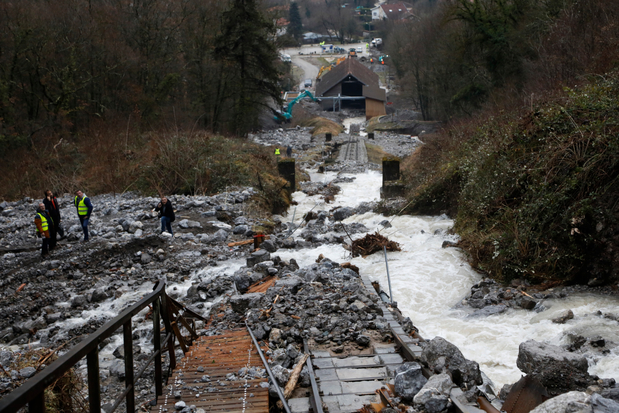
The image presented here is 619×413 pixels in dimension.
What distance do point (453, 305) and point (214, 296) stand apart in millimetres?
4369

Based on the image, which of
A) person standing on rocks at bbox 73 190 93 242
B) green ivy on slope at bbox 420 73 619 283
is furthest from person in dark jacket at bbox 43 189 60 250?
green ivy on slope at bbox 420 73 619 283

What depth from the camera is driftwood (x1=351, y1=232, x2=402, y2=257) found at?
12.0m

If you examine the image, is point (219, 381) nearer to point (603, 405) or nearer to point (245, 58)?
point (603, 405)

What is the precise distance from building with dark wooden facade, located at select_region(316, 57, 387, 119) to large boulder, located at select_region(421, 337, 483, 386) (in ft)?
185

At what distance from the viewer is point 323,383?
461cm

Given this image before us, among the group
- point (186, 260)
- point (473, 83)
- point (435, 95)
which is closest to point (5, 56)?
point (186, 260)

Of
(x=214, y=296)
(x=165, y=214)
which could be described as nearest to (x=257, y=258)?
(x=214, y=296)

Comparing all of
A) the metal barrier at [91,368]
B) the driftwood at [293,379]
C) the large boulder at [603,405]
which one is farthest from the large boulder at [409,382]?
the metal barrier at [91,368]

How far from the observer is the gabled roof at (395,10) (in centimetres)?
12518

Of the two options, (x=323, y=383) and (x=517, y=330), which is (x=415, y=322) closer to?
(x=517, y=330)

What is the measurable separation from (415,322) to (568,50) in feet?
48.4

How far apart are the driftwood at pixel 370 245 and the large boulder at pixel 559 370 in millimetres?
7613

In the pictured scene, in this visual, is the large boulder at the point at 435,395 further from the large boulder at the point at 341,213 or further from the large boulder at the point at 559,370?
the large boulder at the point at 341,213

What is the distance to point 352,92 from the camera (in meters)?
63.0
